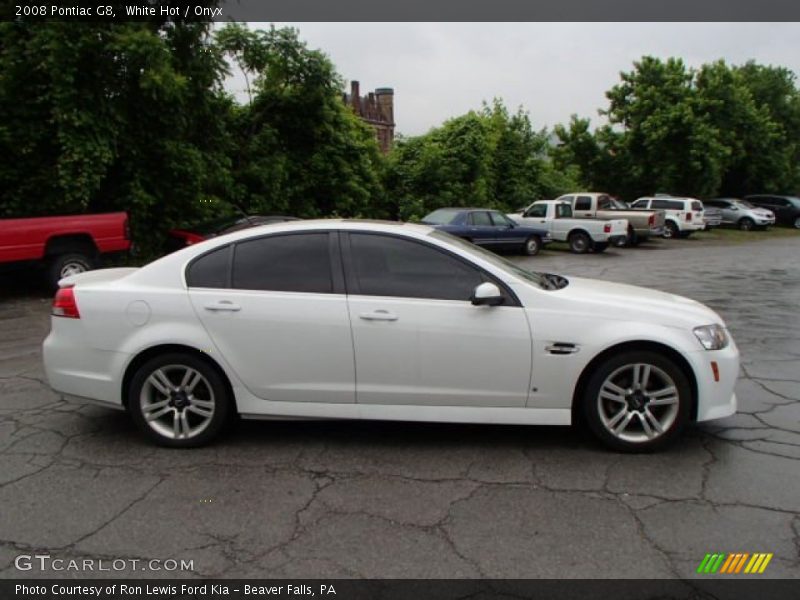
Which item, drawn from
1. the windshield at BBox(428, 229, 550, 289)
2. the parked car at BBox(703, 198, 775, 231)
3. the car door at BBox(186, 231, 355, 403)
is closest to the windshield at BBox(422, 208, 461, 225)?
the windshield at BBox(428, 229, 550, 289)

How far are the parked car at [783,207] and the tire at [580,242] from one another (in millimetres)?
21218

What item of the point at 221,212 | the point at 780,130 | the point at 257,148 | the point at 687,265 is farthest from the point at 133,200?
the point at 780,130

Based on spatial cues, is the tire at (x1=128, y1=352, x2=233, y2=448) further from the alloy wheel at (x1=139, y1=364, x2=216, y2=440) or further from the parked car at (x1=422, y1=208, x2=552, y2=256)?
the parked car at (x1=422, y1=208, x2=552, y2=256)

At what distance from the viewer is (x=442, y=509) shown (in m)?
3.49

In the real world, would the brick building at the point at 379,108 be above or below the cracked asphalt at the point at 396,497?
above

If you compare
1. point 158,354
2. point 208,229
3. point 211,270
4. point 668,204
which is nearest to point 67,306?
point 158,354

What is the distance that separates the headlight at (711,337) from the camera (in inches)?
163

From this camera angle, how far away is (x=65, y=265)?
1023 centimetres

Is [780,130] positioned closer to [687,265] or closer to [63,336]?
[687,265]

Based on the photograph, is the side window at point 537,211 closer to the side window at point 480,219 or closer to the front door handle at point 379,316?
the side window at point 480,219

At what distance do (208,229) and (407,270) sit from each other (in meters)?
8.95

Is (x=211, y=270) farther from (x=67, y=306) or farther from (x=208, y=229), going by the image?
(x=208, y=229)

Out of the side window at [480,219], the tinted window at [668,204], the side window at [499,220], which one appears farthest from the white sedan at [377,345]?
the tinted window at [668,204]

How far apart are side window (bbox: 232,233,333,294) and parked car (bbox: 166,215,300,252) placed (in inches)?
300
